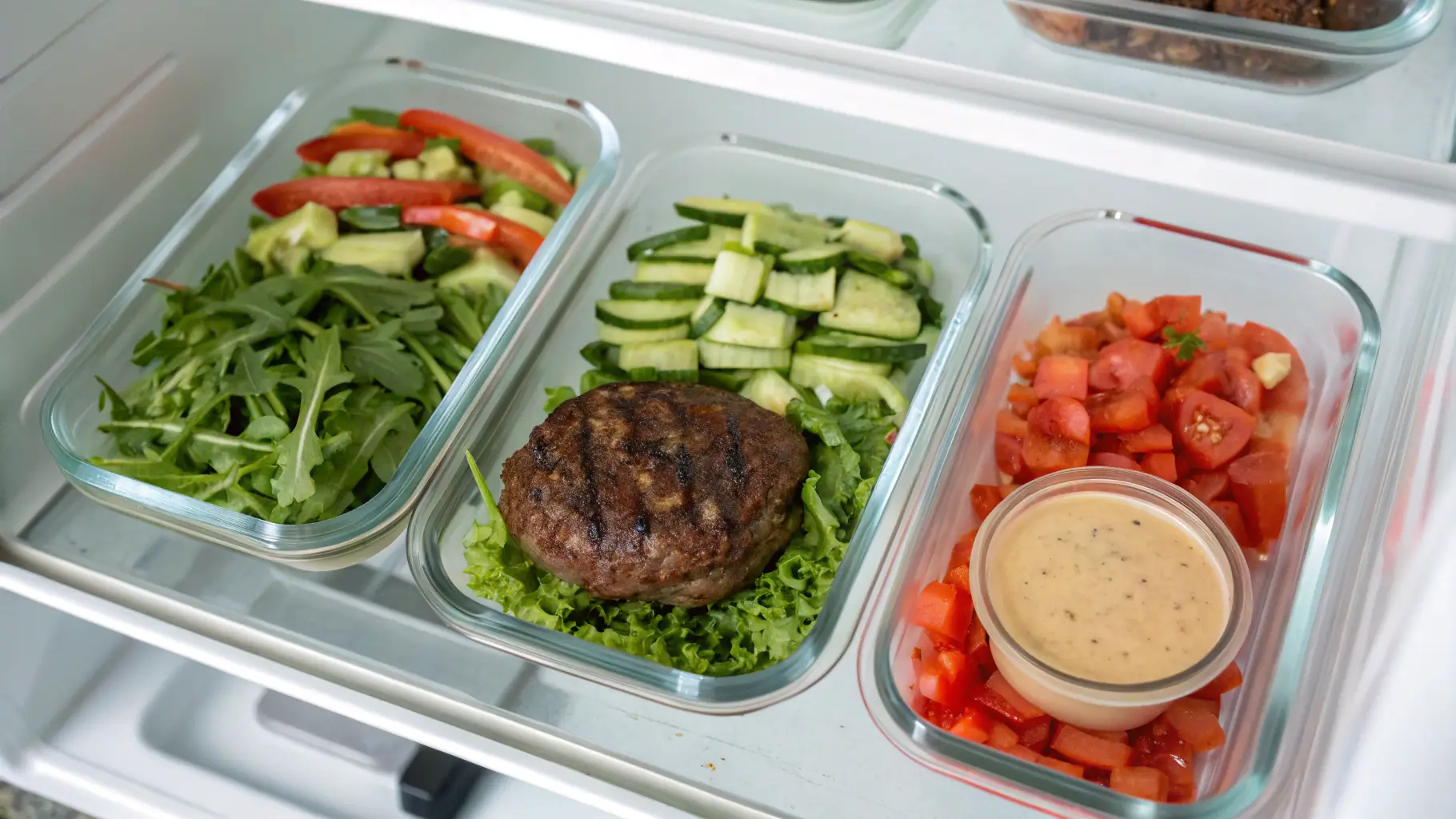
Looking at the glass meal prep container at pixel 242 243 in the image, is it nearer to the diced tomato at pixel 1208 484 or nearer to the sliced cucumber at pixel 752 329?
the sliced cucumber at pixel 752 329

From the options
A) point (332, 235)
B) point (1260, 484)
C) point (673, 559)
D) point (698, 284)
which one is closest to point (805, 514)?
point (673, 559)

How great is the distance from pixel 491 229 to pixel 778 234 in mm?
468

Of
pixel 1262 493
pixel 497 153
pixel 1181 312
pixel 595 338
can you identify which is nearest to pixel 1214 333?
pixel 1181 312

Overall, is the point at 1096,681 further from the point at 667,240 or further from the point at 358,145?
the point at 358,145

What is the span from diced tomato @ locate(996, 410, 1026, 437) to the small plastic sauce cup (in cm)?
17

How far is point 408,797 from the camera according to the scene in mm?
1662

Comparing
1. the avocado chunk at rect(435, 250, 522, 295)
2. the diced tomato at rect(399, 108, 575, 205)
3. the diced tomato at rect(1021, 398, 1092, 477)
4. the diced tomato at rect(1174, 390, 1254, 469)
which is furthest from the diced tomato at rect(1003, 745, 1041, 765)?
the diced tomato at rect(399, 108, 575, 205)

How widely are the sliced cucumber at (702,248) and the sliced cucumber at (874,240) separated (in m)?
0.17

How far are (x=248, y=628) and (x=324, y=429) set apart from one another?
0.29 metres

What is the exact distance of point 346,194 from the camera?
1907mm

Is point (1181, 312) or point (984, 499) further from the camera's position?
point (1181, 312)

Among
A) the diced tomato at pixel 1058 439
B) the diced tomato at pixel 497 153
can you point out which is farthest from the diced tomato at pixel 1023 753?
the diced tomato at pixel 497 153

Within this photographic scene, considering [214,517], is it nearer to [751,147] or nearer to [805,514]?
[805,514]

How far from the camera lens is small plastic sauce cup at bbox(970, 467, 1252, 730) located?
1.15 metres
